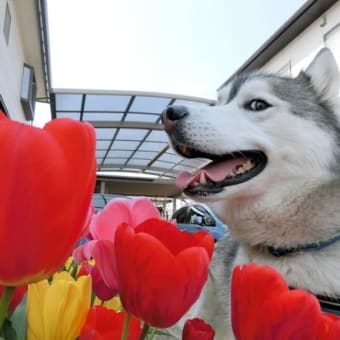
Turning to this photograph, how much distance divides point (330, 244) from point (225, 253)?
1.62 feet

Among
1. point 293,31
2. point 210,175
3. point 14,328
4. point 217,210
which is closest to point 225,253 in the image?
point 217,210

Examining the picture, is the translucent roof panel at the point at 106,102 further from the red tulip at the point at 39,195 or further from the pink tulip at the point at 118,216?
the red tulip at the point at 39,195

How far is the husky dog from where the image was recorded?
126 centimetres

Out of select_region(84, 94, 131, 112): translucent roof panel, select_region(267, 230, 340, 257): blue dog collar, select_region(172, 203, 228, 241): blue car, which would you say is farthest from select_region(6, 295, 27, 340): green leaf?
select_region(84, 94, 131, 112): translucent roof panel

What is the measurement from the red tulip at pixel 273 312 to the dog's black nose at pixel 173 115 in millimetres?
1178

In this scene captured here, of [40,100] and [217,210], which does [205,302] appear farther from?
[40,100]

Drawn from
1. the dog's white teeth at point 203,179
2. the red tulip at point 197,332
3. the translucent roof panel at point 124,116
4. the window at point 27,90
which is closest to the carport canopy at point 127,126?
the translucent roof panel at point 124,116

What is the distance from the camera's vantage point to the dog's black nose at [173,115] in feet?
4.73

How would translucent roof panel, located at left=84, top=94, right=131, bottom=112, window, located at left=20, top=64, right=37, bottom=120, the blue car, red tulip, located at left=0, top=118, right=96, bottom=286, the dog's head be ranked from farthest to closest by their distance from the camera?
translucent roof panel, located at left=84, top=94, right=131, bottom=112, window, located at left=20, top=64, right=37, bottom=120, the blue car, the dog's head, red tulip, located at left=0, top=118, right=96, bottom=286

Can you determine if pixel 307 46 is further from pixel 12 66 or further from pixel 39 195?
pixel 39 195

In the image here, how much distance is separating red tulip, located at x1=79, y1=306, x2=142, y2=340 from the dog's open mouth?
37.3 inches

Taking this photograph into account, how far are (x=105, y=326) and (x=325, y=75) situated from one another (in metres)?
1.55

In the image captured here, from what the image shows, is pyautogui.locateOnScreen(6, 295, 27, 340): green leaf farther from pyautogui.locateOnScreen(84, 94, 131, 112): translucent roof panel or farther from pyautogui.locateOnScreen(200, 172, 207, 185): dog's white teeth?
pyautogui.locateOnScreen(84, 94, 131, 112): translucent roof panel

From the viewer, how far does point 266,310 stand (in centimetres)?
26
